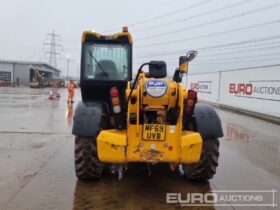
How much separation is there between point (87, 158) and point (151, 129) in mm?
1333

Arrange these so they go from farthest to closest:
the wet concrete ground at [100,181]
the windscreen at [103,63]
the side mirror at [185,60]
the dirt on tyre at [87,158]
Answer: the windscreen at [103,63], the dirt on tyre at [87,158], the side mirror at [185,60], the wet concrete ground at [100,181]

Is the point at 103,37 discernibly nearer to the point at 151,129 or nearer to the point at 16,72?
the point at 151,129

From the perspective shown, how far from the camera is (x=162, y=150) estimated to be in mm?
5395

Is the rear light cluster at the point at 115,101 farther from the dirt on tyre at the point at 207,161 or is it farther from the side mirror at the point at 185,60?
the dirt on tyre at the point at 207,161

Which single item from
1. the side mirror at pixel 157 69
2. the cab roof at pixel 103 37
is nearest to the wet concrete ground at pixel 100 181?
the side mirror at pixel 157 69

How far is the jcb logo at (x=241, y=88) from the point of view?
20422mm

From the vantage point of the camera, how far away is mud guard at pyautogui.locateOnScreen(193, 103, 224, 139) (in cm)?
616

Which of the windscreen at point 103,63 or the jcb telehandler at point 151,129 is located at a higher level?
the windscreen at point 103,63

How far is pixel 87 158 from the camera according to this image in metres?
6.11

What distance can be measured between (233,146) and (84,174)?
531 cm

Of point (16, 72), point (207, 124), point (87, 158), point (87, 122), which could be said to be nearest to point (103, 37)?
point (87, 122)

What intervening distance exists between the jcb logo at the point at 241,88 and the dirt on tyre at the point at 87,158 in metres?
15.6

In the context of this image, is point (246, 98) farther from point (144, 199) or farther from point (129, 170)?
point (144, 199)

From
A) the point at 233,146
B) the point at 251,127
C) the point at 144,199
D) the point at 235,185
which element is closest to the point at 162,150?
the point at 144,199
